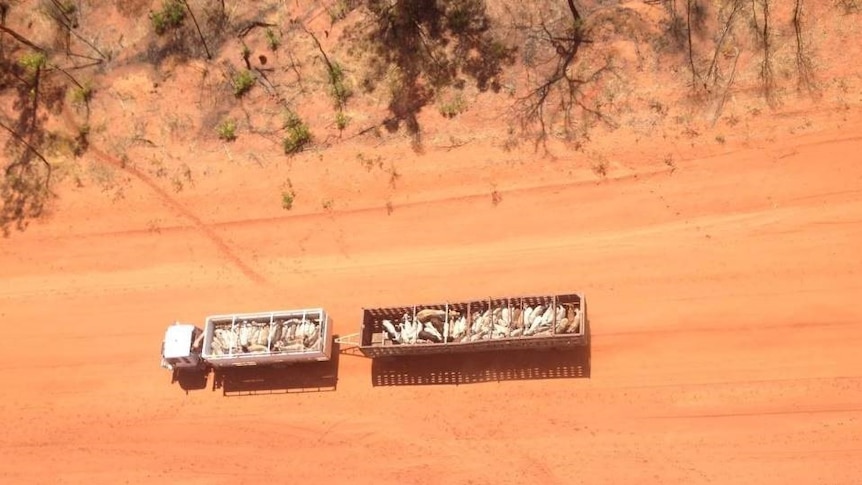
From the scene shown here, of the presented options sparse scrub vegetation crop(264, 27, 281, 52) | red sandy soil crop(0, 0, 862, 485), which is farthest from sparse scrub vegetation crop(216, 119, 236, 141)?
sparse scrub vegetation crop(264, 27, 281, 52)

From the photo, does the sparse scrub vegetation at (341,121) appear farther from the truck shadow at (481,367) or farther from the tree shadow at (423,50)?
the truck shadow at (481,367)

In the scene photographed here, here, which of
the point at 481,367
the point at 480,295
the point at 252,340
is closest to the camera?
the point at 481,367

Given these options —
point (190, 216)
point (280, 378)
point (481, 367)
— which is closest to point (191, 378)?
point (280, 378)

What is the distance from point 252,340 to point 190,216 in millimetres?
4762

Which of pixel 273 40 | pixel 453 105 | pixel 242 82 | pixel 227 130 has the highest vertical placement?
pixel 273 40

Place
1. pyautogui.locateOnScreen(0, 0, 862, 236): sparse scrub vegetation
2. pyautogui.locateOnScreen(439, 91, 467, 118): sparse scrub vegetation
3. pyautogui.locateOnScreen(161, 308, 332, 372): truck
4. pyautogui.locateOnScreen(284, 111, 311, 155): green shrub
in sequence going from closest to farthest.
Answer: pyautogui.locateOnScreen(161, 308, 332, 372): truck
pyautogui.locateOnScreen(0, 0, 862, 236): sparse scrub vegetation
pyautogui.locateOnScreen(439, 91, 467, 118): sparse scrub vegetation
pyautogui.locateOnScreen(284, 111, 311, 155): green shrub

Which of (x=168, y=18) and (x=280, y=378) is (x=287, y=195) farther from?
(x=168, y=18)

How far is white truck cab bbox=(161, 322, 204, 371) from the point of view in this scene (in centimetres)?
2139

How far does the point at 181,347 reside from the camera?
70.3 ft

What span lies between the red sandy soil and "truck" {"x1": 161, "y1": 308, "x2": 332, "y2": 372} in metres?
0.84

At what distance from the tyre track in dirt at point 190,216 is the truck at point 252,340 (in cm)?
160

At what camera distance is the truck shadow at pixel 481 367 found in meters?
20.8

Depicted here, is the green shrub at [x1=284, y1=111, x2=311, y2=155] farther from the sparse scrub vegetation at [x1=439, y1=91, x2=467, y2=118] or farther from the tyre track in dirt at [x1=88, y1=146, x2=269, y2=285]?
the sparse scrub vegetation at [x1=439, y1=91, x2=467, y2=118]

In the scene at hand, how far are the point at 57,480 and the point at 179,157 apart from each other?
948cm
